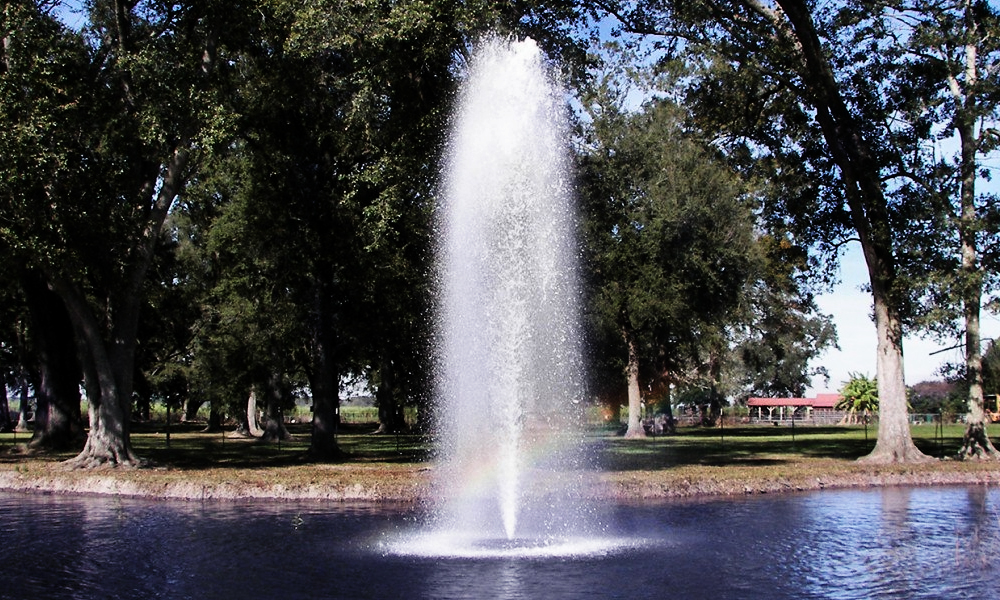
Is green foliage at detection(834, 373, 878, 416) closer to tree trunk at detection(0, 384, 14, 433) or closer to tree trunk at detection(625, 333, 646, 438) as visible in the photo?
tree trunk at detection(625, 333, 646, 438)

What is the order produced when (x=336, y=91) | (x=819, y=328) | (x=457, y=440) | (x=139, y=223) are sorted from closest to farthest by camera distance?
1. (x=457, y=440)
2. (x=139, y=223)
3. (x=336, y=91)
4. (x=819, y=328)

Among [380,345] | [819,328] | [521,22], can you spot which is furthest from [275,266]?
[819,328]

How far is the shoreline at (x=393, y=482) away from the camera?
21.6m

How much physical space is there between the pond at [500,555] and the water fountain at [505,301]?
174cm

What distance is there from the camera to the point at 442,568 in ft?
43.3

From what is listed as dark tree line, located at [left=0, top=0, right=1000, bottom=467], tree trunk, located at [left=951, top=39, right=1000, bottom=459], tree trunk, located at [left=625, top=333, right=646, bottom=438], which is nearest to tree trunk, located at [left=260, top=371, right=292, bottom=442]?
dark tree line, located at [left=0, top=0, right=1000, bottom=467]

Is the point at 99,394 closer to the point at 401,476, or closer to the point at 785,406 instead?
the point at 401,476

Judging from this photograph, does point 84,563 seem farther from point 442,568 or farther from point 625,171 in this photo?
point 625,171

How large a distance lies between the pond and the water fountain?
1737mm

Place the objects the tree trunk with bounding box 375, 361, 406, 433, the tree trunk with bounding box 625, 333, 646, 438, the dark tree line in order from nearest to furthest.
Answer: the dark tree line → the tree trunk with bounding box 625, 333, 646, 438 → the tree trunk with bounding box 375, 361, 406, 433

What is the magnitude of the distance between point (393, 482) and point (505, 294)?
6614mm

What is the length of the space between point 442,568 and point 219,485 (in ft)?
34.3

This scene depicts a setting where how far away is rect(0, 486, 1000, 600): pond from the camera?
38.9 ft

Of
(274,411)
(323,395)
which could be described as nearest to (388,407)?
(274,411)
